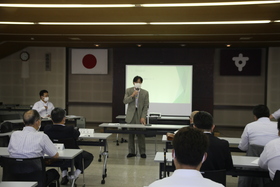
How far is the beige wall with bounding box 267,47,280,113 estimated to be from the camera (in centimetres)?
982

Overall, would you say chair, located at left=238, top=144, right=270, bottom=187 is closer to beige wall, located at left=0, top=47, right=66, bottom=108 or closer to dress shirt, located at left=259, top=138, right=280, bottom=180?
dress shirt, located at left=259, top=138, right=280, bottom=180

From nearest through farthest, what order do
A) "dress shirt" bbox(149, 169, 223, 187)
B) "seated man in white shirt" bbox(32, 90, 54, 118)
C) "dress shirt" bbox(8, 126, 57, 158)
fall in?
"dress shirt" bbox(149, 169, 223, 187) < "dress shirt" bbox(8, 126, 57, 158) < "seated man in white shirt" bbox(32, 90, 54, 118)

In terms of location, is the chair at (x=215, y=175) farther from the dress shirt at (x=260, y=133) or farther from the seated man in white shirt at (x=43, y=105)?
the seated man in white shirt at (x=43, y=105)

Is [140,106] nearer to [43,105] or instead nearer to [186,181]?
[43,105]

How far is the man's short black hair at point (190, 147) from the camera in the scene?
58.2 inches

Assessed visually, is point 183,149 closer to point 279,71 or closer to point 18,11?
point 18,11

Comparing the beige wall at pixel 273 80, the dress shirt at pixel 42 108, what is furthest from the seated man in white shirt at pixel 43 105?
the beige wall at pixel 273 80

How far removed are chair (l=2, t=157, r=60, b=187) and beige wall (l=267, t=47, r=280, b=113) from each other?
28.1ft

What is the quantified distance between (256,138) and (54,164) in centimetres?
244

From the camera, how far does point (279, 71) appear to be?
9844mm

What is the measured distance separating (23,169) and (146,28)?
4765mm

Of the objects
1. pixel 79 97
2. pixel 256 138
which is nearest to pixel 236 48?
pixel 79 97

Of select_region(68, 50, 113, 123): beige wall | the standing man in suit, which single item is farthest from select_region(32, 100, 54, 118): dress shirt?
select_region(68, 50, 113, 123): beige wall

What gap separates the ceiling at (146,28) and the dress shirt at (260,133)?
6.88 ft
